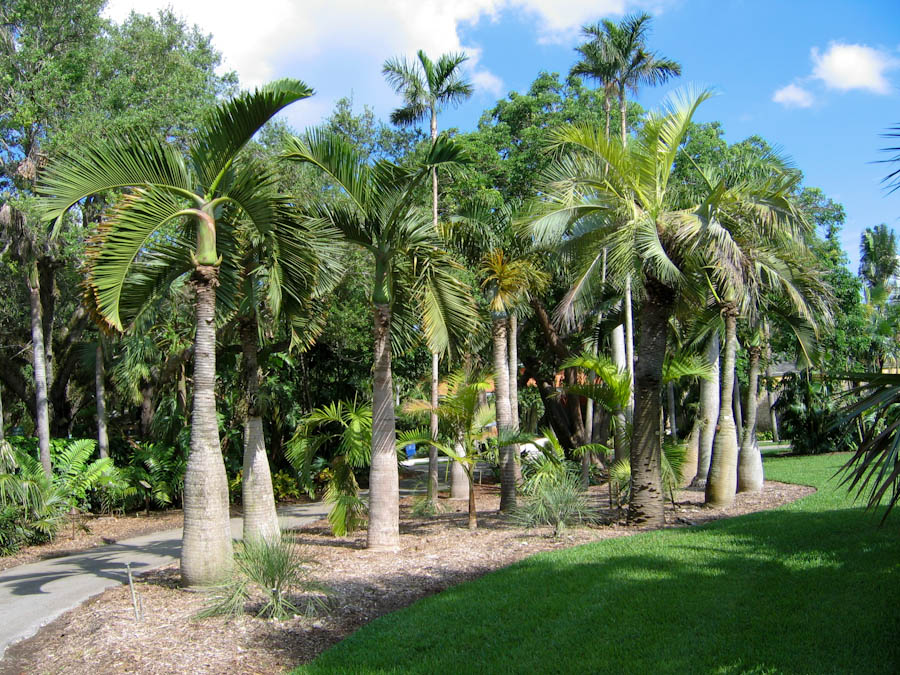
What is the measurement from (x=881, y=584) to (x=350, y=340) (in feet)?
42.9

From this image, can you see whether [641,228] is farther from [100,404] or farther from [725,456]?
[100,404]

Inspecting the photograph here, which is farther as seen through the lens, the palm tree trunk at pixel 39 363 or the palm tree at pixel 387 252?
the palm tree trunk at pixel 39 363

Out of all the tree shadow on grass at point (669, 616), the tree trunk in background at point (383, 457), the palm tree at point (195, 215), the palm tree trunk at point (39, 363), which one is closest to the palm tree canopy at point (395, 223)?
the tree trunk in background at point (383, 457)

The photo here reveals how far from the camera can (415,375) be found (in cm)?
2064

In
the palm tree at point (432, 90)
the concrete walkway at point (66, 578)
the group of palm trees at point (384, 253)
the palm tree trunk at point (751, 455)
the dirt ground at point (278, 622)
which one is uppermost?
the palm tree at point (432, 90)

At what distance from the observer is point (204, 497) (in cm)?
816

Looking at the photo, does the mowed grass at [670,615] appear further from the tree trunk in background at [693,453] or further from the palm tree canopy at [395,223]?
the tree trunk in background at [693,453]

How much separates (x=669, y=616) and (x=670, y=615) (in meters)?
0.03

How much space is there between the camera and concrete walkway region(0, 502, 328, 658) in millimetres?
8047

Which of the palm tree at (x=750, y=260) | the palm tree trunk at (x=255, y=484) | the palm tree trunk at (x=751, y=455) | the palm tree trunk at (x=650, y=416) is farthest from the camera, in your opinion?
the palm tree trunk at (x=751, y=455)

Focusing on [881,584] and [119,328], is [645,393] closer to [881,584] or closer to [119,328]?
[881,584]

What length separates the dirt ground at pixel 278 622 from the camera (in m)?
6.12

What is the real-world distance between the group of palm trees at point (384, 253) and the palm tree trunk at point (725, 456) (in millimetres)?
37

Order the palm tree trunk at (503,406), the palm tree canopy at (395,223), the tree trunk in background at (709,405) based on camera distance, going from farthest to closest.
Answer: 1. the tree trunk in background at (709,405)
2. the palm tree trunk at (503,406)
3. the palm tree canopy at (395,223)
